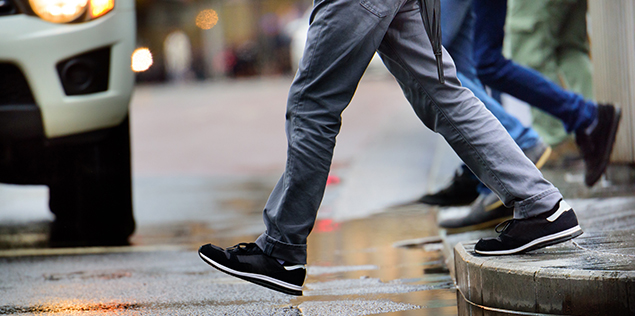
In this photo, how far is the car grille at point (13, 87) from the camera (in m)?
3.51

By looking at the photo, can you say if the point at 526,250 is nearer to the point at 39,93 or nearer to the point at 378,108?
the point at 39,93

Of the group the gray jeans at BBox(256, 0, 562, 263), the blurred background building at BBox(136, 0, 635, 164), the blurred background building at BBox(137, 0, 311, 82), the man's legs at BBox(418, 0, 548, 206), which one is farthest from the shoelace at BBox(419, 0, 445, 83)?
the blurred background building at BBox(137, 0, 311, 82)

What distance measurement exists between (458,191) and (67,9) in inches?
76.5

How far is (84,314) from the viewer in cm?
264

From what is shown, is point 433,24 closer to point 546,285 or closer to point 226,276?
point 546,285

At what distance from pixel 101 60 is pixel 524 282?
87.2 inches

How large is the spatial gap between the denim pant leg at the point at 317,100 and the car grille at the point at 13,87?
5.17 feet

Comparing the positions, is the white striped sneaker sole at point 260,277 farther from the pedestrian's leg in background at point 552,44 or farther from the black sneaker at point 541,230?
the pedestrian's leg in background at point 552,44

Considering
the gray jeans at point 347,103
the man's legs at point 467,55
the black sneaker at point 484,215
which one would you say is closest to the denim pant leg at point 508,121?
the man's legs at point 467,55

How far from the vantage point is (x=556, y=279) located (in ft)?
7.36

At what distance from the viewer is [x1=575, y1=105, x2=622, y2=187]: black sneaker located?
377 cm

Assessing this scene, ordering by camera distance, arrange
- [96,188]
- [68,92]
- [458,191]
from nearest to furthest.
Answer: [68,92]
[458,191]
[96,188]

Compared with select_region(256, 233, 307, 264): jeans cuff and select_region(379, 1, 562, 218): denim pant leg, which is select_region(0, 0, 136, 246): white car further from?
select_region(379, 1, 562, 218): denim pant leg

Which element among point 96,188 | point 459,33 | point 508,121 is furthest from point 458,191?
point 96,188
